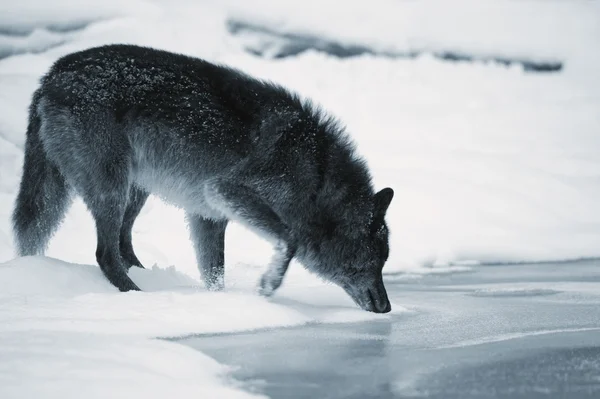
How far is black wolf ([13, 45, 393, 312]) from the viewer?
547 centimetres

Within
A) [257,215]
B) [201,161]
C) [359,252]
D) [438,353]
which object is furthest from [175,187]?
[438,353]

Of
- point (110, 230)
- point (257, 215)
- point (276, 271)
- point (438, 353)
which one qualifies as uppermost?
point (257, 215)

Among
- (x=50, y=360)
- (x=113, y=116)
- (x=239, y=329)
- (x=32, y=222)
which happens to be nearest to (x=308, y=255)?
(x=239, y=329)

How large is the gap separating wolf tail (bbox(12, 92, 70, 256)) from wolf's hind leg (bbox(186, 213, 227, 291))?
53.4 inches

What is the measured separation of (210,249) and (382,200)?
72.5 inches

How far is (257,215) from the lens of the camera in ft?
18.1

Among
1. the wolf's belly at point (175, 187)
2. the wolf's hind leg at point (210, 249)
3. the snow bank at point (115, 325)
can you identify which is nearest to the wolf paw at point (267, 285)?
the snow bank at point (115, 325)

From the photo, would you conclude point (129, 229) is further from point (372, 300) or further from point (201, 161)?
point (372, 300)

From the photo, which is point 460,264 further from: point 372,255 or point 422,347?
point 422,347

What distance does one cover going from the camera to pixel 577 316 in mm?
4902

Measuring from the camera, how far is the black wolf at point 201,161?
5473 mm

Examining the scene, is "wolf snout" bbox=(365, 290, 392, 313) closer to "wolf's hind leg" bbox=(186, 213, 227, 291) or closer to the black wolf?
the black wolf

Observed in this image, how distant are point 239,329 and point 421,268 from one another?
6.14 m

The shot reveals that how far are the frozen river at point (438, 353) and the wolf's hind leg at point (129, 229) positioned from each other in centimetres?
247
